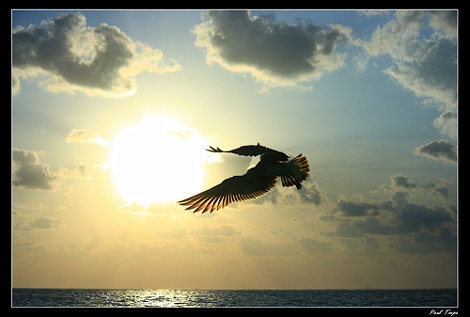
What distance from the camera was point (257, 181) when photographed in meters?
12.4

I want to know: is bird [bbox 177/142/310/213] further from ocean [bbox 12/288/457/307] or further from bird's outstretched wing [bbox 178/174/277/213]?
ocean [bbox 12/288/457/307]

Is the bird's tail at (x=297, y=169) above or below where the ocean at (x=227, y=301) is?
above

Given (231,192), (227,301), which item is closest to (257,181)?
(231,192)

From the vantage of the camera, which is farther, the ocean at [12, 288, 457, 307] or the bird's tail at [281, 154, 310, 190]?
the ocean at [12, 288, 457, 307]

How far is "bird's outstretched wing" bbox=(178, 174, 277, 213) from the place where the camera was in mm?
11633

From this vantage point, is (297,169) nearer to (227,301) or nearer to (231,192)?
(231,192)

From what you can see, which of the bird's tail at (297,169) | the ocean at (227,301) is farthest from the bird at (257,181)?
the ocean at (227,301)

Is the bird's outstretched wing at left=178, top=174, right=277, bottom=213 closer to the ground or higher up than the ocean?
higher up

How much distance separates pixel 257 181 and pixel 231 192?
0.79 metres

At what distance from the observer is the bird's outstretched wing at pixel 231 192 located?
38.2 ft

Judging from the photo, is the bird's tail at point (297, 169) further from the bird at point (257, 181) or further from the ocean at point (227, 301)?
the ocean at point (227, 301)

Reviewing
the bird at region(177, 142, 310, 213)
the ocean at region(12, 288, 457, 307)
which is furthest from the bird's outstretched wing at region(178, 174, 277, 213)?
the ocean at region(12, 288, 457, 307)
